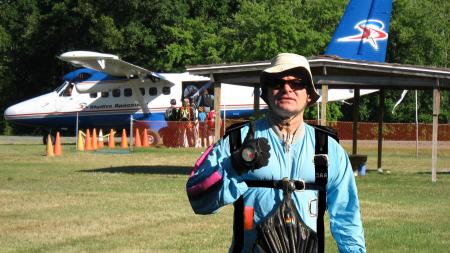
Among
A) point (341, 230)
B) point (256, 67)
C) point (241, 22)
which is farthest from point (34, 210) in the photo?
point (241, 22)

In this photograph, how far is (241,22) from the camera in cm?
4909

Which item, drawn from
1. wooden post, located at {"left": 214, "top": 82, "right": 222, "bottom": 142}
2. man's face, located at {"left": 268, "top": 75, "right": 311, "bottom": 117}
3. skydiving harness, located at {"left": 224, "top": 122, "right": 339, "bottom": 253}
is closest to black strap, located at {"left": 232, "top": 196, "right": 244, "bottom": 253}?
skydiving harness, located at {"left": 224, "top": 122, "right": 339, "bottom": 253}

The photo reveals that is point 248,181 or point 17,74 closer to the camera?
point 248,181

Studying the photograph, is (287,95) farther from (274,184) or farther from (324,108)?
(324,108)

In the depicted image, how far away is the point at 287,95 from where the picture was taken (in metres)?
3.96

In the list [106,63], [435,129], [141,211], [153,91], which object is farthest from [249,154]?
[153,91]

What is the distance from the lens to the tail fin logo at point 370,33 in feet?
90.1

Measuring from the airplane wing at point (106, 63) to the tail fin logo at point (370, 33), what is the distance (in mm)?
9252

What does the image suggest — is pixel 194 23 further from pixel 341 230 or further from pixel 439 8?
pixel 341 230

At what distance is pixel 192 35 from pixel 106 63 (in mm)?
18542

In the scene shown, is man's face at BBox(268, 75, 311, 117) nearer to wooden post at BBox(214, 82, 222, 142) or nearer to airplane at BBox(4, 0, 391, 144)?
wooden post at BBox(214, 82, 222, 142)

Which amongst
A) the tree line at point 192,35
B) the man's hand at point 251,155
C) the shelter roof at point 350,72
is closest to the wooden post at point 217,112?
the shelter roof at point 350,72

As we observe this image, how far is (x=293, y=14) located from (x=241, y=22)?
11.8 feet

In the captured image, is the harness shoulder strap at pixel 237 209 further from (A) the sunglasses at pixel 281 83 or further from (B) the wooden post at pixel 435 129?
(B) the wooden post at pixel 435 129
